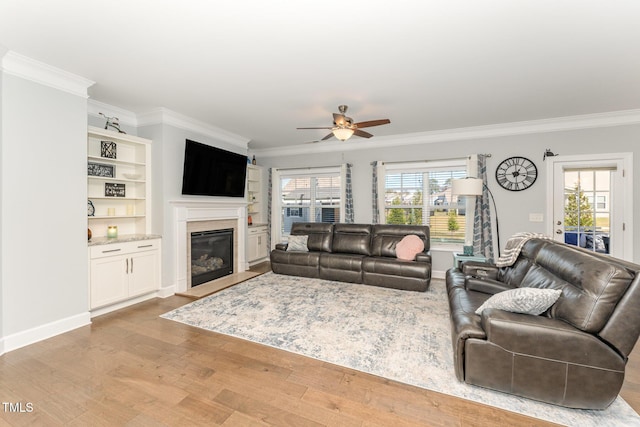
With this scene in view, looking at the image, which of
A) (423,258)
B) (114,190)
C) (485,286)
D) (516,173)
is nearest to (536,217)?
(516,173)

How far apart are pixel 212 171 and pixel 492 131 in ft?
15.6

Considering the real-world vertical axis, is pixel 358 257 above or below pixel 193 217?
below

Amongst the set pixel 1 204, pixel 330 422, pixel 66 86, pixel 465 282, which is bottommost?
pixel 330 422

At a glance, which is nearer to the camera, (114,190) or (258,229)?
(114,190)

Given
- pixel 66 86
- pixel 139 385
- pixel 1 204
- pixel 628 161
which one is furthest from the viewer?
pixel 628 161

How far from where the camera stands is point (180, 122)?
13.8ft

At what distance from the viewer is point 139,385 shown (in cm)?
201

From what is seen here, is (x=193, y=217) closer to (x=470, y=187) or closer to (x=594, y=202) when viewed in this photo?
(x=470, y=187)

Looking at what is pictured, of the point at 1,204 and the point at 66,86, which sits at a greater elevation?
the point at 66,86

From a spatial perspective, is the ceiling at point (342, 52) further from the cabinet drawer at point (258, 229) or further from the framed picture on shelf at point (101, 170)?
the cabinet drawer at point (258, 229)

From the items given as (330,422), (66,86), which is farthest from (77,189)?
(330,422)

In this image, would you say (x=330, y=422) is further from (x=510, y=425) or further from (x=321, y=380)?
(x=510, y=425)

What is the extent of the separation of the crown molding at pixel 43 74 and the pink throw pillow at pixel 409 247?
15.1ft

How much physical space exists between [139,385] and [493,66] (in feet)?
13.3
